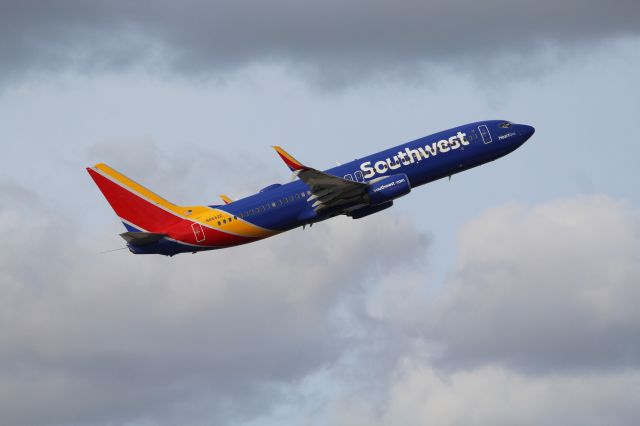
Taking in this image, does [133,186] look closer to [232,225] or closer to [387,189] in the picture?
[232,225]

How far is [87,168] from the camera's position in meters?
125

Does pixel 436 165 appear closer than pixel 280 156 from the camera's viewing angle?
No

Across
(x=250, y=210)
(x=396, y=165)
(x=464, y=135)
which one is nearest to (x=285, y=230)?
(x=250, y=210)

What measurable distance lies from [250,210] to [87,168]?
60.0 feet

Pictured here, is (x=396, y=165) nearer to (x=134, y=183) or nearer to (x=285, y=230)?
(x=285, y=230)

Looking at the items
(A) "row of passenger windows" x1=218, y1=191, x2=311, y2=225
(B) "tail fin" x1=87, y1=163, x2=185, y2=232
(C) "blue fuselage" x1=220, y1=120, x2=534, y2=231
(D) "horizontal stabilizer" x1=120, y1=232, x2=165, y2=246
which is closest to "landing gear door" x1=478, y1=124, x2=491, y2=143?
(C) "blue fuselage" x1=220, y1=120, x2=534, y2=231

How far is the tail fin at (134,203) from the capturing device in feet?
403

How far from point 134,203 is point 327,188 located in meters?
21.0

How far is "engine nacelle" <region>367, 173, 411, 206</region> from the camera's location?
389ft

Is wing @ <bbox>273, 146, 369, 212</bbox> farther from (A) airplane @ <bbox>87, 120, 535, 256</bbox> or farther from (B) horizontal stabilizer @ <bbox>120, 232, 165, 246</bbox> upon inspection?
(B) horizontal stabilizer @ <bbox>120, 232, 165, 246</bbox>

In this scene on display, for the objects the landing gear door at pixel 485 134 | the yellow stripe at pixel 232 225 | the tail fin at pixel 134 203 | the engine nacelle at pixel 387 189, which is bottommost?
the engine nacelle at pixel 387 189

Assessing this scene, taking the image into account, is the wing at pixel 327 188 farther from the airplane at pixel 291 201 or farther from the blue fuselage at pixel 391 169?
the blue fuselage at pixel 391 169

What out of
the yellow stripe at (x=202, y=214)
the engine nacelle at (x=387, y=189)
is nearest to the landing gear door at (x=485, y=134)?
the engine nacelle at (x=387, y=189)

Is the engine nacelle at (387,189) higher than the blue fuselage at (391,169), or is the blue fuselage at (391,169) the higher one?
the blue fuselage at (391,169)
